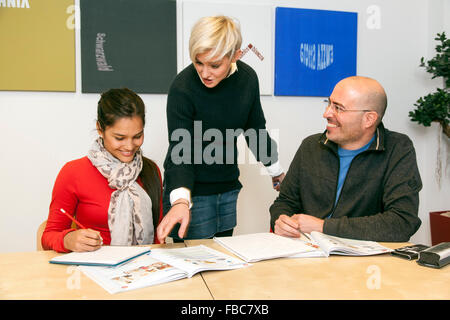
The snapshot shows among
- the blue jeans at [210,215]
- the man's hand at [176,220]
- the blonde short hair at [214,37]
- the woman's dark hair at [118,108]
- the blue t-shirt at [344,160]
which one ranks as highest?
the blonde short hair at [214,37]

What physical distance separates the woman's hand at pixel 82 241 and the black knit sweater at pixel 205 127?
1.37 feet

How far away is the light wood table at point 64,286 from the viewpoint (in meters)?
0.94

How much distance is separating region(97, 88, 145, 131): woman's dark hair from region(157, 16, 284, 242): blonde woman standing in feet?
0.55

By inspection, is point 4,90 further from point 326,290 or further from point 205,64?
point 326,290

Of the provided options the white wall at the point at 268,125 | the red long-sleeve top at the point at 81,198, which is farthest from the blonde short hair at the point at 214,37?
the white wall at the point at 268,125

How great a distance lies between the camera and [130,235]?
164cm

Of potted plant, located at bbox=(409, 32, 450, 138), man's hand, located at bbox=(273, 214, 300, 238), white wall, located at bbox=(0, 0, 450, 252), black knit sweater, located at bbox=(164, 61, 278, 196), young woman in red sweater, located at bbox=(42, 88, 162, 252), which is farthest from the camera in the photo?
potted plant, located at bbox=(409, 32, 450, 138)

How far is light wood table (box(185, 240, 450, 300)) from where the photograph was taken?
0.96 meters

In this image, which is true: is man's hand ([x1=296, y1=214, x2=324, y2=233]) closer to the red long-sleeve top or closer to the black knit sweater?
the black knit sweater

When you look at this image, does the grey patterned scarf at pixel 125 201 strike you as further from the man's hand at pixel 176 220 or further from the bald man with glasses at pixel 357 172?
the bald man with glasses at pixel 357 172

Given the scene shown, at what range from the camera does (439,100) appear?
280 centimetres

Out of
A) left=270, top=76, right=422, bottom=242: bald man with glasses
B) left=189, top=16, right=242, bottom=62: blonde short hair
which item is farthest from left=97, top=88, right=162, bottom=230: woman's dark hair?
left=270, top=76, right=422, bottom=242: bald man with glasses

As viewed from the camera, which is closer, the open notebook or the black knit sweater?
the open notebook
